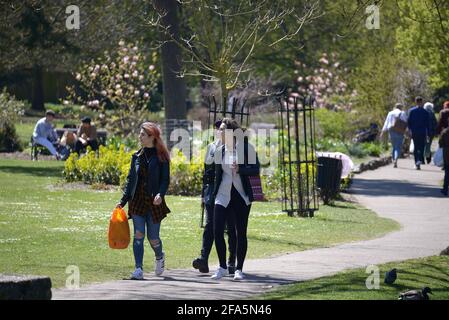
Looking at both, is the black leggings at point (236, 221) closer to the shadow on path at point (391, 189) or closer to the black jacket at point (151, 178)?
the black jacket at point (151, 178)

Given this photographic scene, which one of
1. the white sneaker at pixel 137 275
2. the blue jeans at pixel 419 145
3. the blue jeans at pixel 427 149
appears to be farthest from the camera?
the blue jeans at pixel 427 149

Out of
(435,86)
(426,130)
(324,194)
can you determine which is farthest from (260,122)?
(324,194)

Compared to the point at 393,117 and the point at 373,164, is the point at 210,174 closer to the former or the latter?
the point at 393,117

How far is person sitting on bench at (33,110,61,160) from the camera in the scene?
1228 inches

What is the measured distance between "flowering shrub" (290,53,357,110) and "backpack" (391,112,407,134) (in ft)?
25.7

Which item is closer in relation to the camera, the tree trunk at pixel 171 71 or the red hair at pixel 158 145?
the red hair at pixel 158 145

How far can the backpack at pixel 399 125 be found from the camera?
103 ft

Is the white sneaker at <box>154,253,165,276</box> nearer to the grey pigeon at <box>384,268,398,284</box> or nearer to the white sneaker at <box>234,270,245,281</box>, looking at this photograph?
the white sneaker at <box>234,270,245,281</box>

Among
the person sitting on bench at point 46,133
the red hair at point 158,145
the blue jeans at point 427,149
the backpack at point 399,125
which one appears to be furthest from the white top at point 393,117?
the red hair at point 158,145

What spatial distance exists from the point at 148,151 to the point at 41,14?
18524mm

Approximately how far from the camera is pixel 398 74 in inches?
1505

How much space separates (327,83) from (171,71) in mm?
15391

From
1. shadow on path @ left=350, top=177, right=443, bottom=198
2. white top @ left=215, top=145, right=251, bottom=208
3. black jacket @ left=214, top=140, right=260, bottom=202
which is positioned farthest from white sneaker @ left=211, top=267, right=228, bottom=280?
shadow on path @ left=350, top=177, right=443, bottom=198

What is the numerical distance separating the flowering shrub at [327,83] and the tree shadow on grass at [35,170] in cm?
1350
